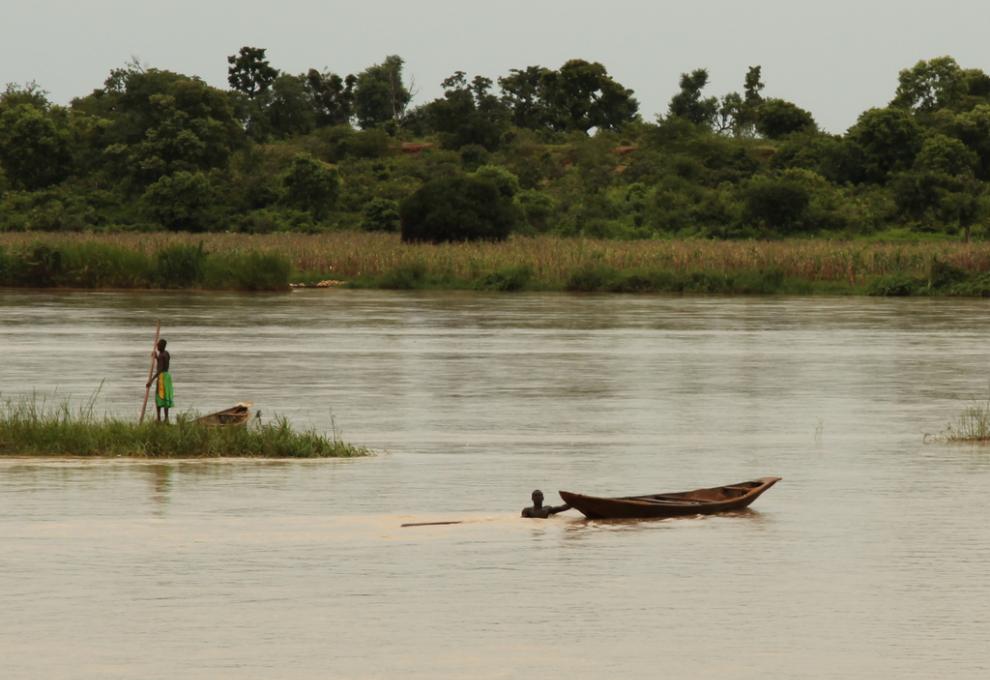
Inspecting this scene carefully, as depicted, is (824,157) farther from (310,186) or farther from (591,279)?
(591,279)

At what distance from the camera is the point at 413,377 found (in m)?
31.3

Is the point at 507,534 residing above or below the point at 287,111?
below

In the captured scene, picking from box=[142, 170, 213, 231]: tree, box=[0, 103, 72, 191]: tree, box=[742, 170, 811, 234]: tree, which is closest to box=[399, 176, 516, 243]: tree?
box=[742, 170, 811, 234]: tree

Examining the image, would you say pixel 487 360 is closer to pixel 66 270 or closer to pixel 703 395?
pixel 703 395

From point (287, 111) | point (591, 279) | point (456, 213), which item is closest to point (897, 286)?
point (591, 279)

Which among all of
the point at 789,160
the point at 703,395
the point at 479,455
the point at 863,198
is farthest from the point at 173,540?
the point at 789,160

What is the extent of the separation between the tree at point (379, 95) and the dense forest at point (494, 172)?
15548 millimetres

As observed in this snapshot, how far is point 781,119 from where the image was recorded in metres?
107

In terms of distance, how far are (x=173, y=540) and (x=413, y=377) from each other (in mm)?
15814

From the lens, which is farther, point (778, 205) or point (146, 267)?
point (778, 205)

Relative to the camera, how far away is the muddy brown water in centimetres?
1188

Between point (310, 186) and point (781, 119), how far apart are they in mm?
34541

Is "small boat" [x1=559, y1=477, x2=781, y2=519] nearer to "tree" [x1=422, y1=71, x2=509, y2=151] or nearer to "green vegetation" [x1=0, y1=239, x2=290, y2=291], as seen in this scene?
"green vegetation" [x1=0, y1=239, x2=290, y2=291]

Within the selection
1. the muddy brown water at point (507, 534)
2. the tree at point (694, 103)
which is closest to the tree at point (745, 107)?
the tree at point (694, 103)
